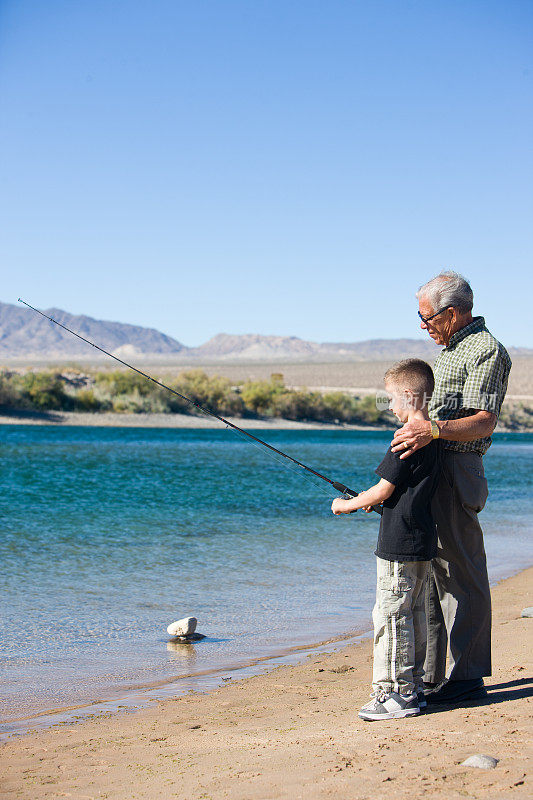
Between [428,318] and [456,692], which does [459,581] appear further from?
[428,318]

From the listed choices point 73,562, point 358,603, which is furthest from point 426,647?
point 73,562

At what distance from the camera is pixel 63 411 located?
40500mm

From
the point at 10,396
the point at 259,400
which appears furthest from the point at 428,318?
the point at 259,400

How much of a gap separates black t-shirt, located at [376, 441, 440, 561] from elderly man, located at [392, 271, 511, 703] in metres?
0.11

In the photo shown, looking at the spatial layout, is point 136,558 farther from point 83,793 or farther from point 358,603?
point 83,793

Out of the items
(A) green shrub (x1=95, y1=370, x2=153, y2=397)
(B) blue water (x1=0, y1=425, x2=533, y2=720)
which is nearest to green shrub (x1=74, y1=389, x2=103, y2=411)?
(A) green shrub (x1=95, y1=370, x2=153, y2=397)

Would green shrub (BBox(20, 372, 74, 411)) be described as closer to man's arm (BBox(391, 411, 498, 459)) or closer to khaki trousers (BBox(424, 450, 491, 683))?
khaki trousers (BBox(424, 450, 491, 683))

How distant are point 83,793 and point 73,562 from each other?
5.19m

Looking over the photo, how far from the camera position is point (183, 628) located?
5.33 m

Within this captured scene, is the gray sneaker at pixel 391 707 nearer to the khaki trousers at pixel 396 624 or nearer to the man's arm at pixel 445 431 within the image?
the khaki trousers at pixel 396 624

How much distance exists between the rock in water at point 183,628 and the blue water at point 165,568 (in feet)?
0.34

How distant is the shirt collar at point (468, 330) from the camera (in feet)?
11.4

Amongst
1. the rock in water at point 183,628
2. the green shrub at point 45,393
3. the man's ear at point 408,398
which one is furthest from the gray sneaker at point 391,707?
the green shrub at point 45,393

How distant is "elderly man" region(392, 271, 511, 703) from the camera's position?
336 cm
